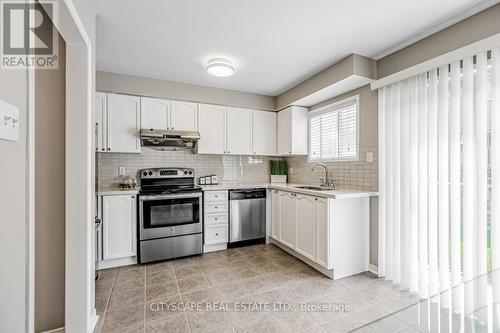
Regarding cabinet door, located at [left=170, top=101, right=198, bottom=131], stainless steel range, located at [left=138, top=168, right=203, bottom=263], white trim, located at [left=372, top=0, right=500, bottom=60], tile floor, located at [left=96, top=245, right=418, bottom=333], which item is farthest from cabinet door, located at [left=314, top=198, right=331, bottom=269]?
cabinet door, located at [left=170, top=101, right=198, bottom=131]

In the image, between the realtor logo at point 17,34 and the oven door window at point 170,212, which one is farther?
the oven door window at point 170,212

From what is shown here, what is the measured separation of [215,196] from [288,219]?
1.09 m

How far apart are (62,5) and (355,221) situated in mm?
3021

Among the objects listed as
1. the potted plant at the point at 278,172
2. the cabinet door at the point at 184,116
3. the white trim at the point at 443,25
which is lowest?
the potted plant at the point at 278,172

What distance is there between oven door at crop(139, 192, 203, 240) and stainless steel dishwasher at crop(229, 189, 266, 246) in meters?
0.51

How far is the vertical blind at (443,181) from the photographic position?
1.68 meters

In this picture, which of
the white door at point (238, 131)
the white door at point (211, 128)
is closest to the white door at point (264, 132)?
the white door at point (238, 131)

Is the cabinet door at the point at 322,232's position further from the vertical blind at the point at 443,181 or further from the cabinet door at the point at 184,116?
the cabinet door at the point at 184,116

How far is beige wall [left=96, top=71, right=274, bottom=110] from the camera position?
3.05m

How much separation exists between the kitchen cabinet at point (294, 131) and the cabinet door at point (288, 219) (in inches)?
32.4

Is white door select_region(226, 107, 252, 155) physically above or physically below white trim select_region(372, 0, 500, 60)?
below

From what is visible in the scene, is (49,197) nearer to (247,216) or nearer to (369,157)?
(247,216)

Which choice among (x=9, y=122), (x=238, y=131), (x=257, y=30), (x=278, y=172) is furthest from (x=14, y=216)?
(x=278, y=172)

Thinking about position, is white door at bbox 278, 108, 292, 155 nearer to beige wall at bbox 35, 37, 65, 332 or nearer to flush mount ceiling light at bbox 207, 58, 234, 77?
flush mount ceiling light at bbox 207, 58, 234, 77
